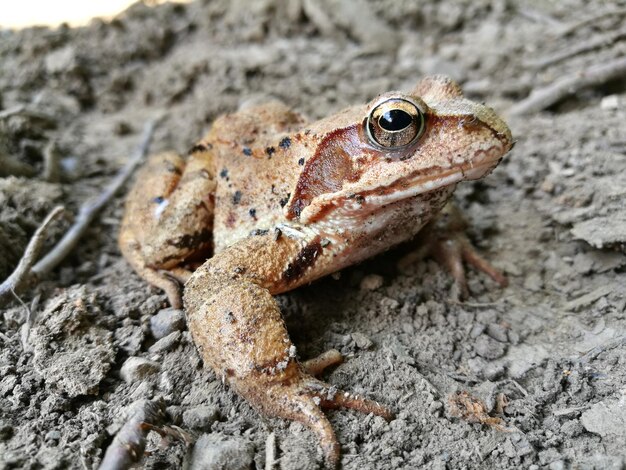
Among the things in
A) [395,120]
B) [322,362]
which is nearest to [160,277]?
[322,362]

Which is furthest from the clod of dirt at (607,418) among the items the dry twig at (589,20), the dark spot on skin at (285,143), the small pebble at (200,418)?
the dry twig at (589,20)

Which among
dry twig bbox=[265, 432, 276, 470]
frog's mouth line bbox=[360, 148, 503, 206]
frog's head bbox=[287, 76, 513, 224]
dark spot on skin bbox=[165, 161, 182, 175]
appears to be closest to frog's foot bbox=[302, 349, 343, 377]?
dry twig bbox=[265, 432, 276, 470]

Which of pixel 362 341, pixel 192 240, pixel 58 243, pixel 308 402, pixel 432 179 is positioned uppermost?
pixel 432 179

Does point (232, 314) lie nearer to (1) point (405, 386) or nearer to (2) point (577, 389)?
(1) point (405, 386)

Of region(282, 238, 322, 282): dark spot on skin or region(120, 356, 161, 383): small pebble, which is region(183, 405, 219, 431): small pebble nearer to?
region(120, 356, 161, 383): small pebble

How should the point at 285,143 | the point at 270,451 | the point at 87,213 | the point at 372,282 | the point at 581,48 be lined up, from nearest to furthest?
the point at 270,451 < the point at 285,143 < the point at 372,282 < the point at 87,213 < the point at 581,48

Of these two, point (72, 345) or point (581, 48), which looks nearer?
point (72, 345)

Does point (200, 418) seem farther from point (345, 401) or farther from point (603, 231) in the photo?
point (603, 231)
